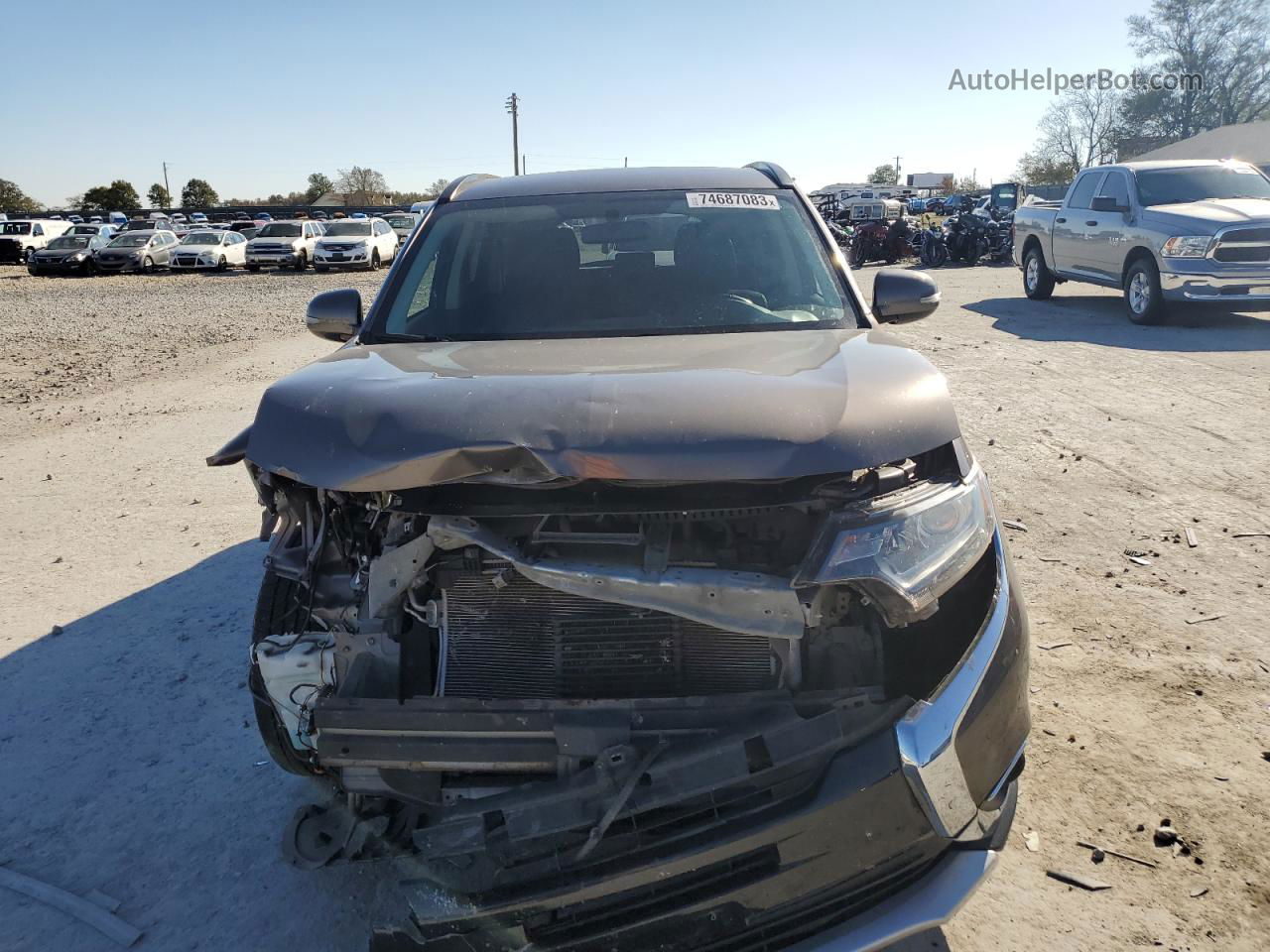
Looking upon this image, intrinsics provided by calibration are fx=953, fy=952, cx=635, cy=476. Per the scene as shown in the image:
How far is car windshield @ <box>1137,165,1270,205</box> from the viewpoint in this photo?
41.5 ft

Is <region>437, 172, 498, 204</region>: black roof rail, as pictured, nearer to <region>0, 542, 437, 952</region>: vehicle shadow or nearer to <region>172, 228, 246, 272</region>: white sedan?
<region>0, 542, 437, 952</region>: vehicle shadow

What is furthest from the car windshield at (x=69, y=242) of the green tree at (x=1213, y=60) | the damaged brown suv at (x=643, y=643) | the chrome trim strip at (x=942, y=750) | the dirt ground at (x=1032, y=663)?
the green tree at (x=1213, y=60)

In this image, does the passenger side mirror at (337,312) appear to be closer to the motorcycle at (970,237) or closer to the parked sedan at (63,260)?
the motorcycle at (970,237)

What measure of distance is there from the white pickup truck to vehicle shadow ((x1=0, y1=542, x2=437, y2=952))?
11.6 meters

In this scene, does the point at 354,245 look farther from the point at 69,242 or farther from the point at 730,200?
the point at 730,200

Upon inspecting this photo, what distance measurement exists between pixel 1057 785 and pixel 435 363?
237cm

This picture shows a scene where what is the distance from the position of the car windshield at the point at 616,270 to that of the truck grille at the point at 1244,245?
9.88 metres

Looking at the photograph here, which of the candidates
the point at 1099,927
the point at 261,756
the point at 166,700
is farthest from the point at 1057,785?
the point at 166,700

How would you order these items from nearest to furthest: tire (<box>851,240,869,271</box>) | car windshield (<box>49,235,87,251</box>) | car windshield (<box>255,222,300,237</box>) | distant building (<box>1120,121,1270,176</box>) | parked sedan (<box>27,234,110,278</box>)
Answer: tire (<box>851,240,869,271</box>) < car windshield (<box>255,222,300,237</box>) < parked sedan (<box>27,234,110,278</box>) < car windshield (<box>49,235,87,251</box>) < distant building (<box>1120,121,1270,176</box>)

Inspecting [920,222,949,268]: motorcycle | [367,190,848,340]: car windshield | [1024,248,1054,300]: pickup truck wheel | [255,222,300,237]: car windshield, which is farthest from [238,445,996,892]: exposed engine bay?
[255,222,300,237]: car windshield

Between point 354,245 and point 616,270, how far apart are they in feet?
92.0

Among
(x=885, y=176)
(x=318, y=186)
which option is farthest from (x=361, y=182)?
(x=885, y=176)

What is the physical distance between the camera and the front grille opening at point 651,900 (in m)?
1.90

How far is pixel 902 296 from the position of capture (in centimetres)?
375
